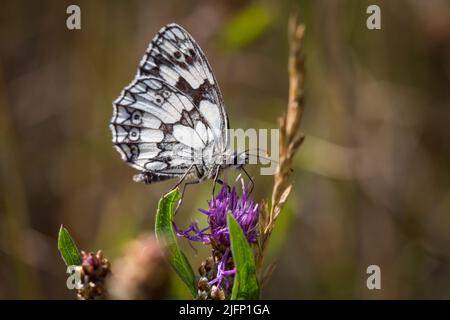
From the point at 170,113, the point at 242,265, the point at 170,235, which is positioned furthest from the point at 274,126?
the point at 242,265

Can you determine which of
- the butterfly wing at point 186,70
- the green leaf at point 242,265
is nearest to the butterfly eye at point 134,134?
the butterfly wing at point 186,70

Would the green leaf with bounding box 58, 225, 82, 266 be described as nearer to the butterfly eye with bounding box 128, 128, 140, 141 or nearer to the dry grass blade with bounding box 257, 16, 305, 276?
the dry grass blade with bounding box 257, 16, 305, 276

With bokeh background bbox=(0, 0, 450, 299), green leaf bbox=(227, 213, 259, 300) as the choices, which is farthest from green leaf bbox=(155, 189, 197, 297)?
bokeh background bbox=(0, 0, 450, 299)

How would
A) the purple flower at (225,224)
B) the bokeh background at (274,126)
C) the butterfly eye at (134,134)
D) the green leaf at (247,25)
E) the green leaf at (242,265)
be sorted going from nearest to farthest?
the green leaf at (242,265), the purple flower at (225,224), the butterfly eye at (134,134), the green leaf at (247,25), the bokeh background at (274,126)

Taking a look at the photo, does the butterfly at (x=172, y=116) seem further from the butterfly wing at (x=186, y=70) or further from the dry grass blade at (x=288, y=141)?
the dry grass blade at (x=288, y=141)

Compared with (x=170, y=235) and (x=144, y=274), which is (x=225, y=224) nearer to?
(x=170, y=235)

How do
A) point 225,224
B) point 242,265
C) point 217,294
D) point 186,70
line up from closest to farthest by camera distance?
1. point 242,265
2. point 217,294
3. point 225,224
4. point 186,70
